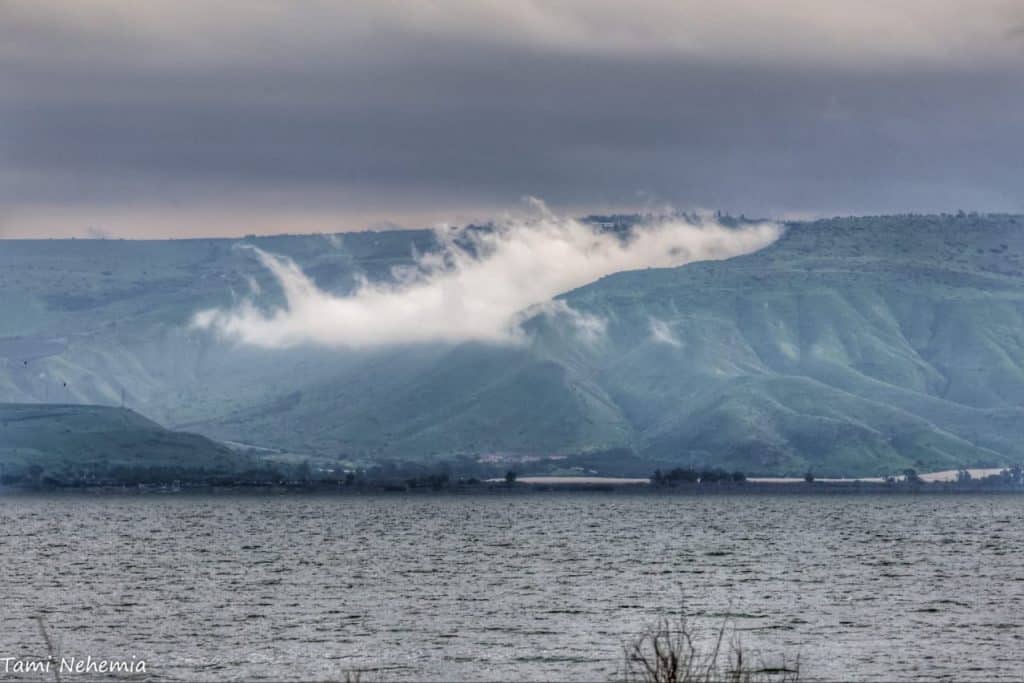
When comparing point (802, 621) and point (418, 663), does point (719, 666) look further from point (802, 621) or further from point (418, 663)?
point (802, 621)

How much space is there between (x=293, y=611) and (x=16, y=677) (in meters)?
45.0

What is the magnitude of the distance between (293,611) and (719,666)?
2071 inches

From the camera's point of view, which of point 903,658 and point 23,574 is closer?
point 903,658

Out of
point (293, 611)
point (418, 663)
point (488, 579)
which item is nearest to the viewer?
point (418, 663)

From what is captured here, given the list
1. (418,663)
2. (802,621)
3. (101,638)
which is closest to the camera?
(418,663)

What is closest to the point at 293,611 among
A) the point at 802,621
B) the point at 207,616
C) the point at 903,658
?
the point at 207,616

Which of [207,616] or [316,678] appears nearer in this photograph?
[316,678]

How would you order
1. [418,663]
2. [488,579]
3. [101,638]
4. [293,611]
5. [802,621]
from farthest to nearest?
[488,579]
[293,611]
[802,621]
[101,638]
[418,663]

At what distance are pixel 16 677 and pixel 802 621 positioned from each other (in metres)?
Answer: 66.9

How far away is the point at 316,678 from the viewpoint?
108m

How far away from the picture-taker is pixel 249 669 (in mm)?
113125

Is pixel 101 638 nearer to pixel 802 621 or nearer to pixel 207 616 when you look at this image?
pixel 207 616

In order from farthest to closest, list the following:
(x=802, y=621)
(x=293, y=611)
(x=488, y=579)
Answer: (x=488, y=579) < (x=293, y=611) < (x=802, y=621)

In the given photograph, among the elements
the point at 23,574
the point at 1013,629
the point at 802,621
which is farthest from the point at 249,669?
the point at 23,574
